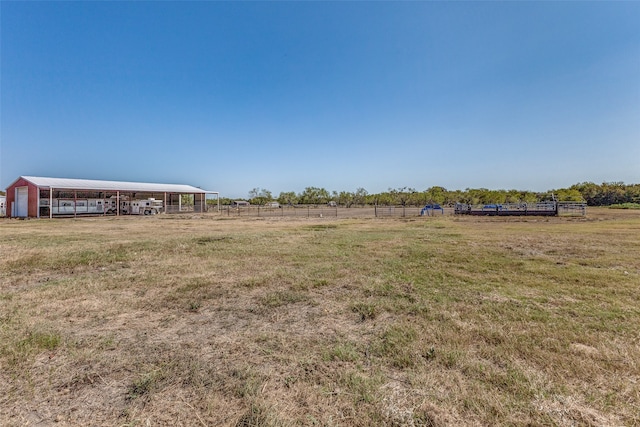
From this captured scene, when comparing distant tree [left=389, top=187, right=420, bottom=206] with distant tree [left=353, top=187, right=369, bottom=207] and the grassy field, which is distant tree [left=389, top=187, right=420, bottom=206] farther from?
the grassy field

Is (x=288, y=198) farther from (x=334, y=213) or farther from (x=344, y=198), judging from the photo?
(x=334, y=213)


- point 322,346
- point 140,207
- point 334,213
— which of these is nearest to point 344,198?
point 334,213

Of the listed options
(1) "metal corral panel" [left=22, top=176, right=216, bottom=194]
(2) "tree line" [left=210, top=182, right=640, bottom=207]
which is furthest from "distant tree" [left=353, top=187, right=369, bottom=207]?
(1) "metal corral panel" [left=22, top=176, right=216, bottom=194]

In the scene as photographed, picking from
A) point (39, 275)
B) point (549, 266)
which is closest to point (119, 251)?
point (39, 275)

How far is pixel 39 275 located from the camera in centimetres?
689

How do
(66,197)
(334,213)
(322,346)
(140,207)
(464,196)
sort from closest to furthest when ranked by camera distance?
(322,346) → (66,197) → (140,207) → (334,213) → (464,196)

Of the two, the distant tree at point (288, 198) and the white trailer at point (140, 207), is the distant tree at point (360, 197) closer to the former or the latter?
the distant tree at point (288, 198)

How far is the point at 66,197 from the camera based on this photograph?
35438 millimetres

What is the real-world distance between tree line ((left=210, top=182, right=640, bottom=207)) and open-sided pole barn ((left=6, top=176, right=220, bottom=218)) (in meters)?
38.5

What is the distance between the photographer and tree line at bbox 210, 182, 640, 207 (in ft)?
201

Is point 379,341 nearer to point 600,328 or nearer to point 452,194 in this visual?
point 600,328

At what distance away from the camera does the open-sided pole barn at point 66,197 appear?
1177 inches

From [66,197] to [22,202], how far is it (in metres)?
4.75

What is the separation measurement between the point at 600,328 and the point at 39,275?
10.9 meters
